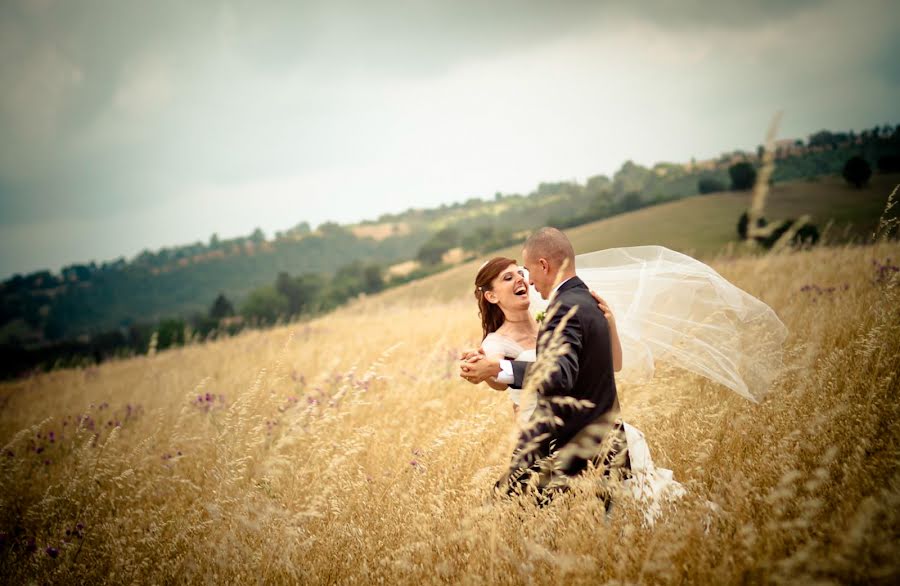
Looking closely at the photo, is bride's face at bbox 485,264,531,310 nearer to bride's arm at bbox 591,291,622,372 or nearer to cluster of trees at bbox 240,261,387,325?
bride's arm at bbox 591,291,622,372

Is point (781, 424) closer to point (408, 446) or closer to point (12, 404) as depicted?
point (408, 446)

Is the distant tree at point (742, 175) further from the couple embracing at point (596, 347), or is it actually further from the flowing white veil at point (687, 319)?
the couple embracing at point (596, 347)

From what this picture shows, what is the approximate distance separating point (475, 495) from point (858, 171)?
6729cm

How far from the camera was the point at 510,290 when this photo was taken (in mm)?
3150

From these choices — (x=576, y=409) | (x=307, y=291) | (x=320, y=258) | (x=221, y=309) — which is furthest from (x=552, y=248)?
(x=320, y=258)

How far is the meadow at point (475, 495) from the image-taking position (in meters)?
1.93

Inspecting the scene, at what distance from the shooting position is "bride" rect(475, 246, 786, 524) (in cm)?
326

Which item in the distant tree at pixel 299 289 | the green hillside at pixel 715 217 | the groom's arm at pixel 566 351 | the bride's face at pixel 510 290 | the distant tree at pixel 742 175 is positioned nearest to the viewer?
the groom's arm at pixel 566 351

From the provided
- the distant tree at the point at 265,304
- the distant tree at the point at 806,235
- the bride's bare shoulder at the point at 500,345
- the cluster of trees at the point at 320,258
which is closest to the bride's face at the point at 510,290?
the bride's bare shoulder at the point at 500,345

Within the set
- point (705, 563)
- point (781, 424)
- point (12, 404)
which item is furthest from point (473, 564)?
point (12, 404)

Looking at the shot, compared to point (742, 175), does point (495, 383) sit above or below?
below

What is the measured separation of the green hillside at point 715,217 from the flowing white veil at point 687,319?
106 feet

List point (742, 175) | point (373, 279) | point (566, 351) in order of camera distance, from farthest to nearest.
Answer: point (373, 279)
point (742, 175)
point (566, 351)

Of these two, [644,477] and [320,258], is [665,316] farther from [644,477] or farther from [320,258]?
[320,258]
